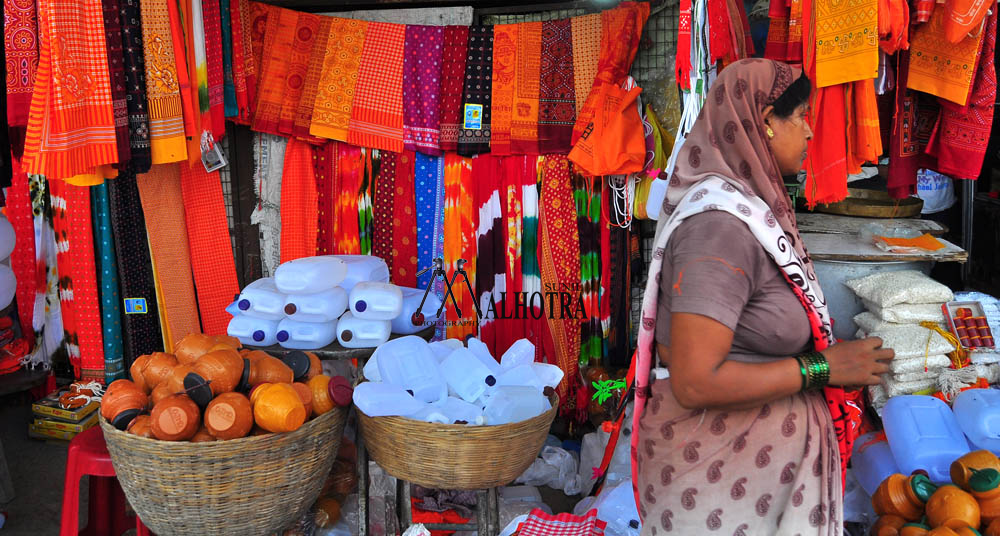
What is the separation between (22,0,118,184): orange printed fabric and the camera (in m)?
3.09

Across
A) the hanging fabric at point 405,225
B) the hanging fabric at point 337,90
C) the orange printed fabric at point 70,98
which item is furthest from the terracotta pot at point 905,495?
the orange printed fabric at point 70,98

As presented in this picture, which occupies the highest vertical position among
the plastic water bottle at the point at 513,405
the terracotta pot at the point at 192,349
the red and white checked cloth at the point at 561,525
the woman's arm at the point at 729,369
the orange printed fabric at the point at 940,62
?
the orange printed fabric at the point at 940,62

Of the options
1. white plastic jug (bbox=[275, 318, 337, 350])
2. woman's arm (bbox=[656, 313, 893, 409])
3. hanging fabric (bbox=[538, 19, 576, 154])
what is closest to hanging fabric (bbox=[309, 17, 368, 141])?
hanging fabric (bbox=[538, 19, 576, 154])

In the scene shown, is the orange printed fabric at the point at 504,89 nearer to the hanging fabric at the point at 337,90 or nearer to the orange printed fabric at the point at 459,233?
the orange printed fabric at the point at 459,233

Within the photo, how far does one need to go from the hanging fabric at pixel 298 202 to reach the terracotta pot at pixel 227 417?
202 centimetres

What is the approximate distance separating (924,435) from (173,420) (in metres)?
2.44

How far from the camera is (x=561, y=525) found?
3021 mm

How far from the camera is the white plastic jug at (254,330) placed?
316 centimetres

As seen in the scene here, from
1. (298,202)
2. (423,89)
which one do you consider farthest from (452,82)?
(298,202)

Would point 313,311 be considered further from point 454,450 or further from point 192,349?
point 454,450

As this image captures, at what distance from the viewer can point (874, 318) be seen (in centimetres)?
324

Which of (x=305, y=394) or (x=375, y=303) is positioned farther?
(x=375, y=303)

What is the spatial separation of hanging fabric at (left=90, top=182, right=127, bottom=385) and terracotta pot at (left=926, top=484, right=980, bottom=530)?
3.96 metres

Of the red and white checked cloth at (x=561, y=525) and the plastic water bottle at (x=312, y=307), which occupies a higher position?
the plastic water bottle at (x=312, y=307)
